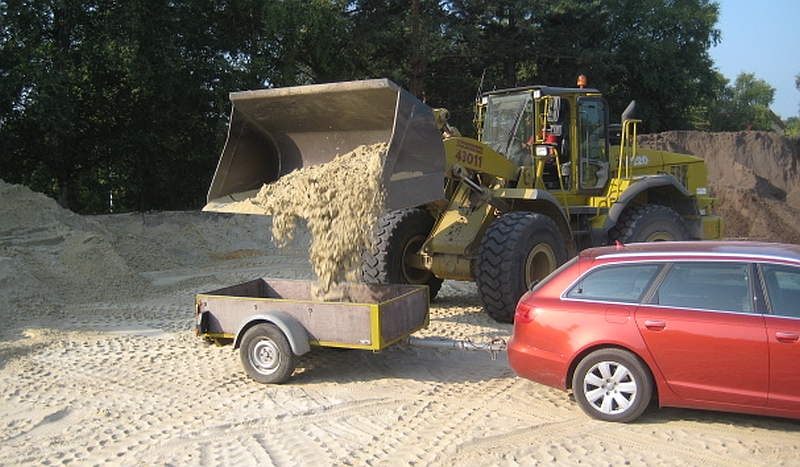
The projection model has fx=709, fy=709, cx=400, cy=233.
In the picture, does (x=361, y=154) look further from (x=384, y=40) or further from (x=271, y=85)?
(x=384, y=40)

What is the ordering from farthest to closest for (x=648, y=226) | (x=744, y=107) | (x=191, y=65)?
1. (x=744, y=107)
2. (x=191, y=65)
3. (x=648, y=226)

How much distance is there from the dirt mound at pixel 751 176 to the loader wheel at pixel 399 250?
10522 millimetres

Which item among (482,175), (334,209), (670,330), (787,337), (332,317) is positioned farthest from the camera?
(482,175)

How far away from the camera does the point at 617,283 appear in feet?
17.7

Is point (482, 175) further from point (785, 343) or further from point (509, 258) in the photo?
point (785, 343)

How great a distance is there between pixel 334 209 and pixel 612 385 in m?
3.07

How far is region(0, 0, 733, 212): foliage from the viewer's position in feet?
52.9

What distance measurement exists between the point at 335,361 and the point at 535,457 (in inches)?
115

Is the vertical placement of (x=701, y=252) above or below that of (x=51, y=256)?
above

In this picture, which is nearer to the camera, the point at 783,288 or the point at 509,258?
the point at 783,288

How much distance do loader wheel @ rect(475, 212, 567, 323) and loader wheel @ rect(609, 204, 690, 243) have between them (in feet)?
5.11

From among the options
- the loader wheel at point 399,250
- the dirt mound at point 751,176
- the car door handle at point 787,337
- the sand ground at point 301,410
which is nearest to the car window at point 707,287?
the car door handle at point 787,337

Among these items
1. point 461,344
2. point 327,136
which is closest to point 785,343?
point 461,344

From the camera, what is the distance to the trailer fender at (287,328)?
625 cm
